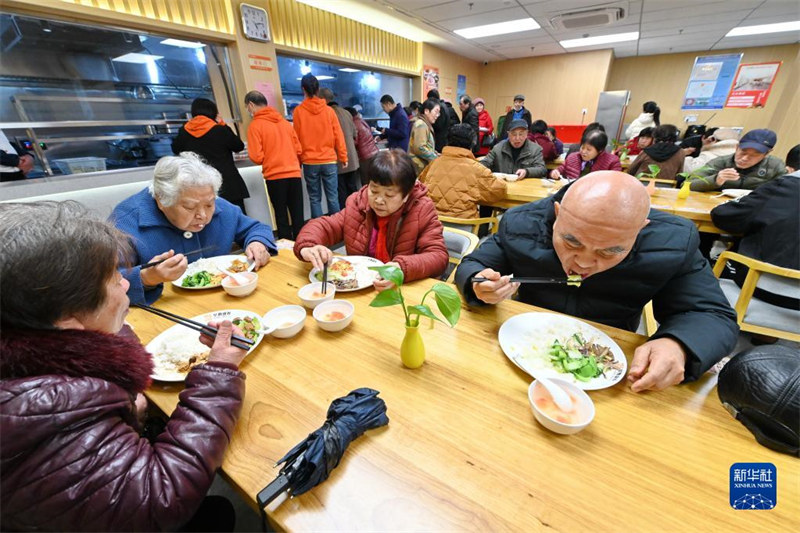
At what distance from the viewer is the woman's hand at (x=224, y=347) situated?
863 mm

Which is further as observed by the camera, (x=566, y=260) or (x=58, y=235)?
(x=566, y=260)

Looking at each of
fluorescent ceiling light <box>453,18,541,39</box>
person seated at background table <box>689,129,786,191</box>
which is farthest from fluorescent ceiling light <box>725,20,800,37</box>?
person seated at background table <box>689,129,786,191</box>

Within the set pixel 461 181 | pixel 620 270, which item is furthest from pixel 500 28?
pixel 620 270

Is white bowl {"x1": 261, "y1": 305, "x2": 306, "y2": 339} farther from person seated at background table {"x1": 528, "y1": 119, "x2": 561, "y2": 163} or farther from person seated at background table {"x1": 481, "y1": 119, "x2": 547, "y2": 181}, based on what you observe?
person seated at background table {"x1": 528, "y1": 119, "x2": 561, "y2": 163}

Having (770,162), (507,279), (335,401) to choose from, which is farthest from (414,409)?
(770,162)

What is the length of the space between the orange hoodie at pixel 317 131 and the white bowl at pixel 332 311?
362cm

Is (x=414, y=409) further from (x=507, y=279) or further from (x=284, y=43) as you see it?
(x=284, y=43)

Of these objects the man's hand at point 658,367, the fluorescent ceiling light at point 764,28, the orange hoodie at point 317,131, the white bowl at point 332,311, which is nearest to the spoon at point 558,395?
the man's hand at point 658,367

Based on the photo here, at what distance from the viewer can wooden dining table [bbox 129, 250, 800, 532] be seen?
60cm

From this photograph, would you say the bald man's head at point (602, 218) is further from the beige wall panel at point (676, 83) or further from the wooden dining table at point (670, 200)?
the beige wall panel at point (676, 83)

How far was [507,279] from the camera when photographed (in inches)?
45.0

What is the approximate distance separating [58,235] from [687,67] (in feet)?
42.4

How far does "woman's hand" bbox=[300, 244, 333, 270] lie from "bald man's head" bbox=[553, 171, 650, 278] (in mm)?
1001

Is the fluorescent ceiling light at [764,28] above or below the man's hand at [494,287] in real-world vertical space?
above
